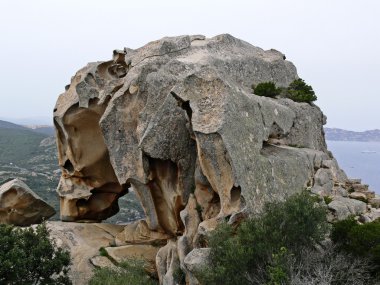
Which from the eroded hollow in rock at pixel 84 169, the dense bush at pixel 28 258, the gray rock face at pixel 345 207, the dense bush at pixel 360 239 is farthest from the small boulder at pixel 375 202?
the eroded hollow in rock at pixel 84 169

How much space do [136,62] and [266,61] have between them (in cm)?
924

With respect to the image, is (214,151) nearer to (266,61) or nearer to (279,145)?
(279,145)

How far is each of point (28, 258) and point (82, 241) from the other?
320 inches

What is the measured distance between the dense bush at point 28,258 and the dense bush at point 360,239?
13099 millimetres

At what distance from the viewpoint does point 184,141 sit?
24344mm

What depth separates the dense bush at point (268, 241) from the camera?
634 inches

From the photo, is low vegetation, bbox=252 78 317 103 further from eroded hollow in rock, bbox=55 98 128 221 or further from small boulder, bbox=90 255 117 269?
small boulder, bbox=90 255 117 269

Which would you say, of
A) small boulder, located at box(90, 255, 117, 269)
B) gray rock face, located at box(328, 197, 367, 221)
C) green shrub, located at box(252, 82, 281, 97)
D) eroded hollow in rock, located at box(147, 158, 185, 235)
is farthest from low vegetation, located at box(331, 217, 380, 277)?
small boulder, located at box(90, 255, 117, 269)

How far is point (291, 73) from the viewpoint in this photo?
3338cm

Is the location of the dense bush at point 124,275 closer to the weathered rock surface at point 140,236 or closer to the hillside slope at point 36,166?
the weathered rock surface at point 140,236

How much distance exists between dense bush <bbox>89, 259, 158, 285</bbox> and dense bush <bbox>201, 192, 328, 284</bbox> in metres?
5.03

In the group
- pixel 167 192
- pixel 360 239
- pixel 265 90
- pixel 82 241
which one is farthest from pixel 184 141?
pixel 360 239

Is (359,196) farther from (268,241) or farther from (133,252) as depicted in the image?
(133,252)

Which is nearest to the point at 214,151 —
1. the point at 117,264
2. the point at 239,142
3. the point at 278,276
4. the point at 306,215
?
the point at 239,142
